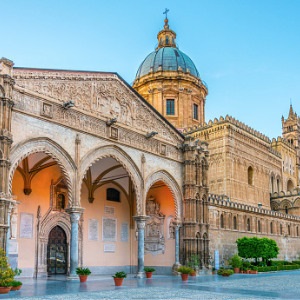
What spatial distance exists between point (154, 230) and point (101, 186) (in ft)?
15.0

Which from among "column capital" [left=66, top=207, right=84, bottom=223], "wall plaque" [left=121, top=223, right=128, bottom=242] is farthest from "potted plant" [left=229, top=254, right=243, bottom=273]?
"column capital" [left=66, top=207, right=84, bottom=223]

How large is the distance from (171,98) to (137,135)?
20.3 meters

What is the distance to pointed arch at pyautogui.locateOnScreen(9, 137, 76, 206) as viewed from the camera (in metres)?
18.9

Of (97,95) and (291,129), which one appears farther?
(291,129)

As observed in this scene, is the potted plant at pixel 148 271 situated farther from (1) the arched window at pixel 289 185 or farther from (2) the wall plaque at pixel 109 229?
(1) the arched window at pixel 289 185

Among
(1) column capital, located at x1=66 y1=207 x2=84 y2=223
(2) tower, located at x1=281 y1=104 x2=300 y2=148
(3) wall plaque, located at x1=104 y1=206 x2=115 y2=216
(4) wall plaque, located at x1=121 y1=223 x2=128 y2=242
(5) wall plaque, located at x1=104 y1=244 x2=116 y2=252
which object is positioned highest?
(2) tower, located at x1=281 y1=104 x2=300 y2=148

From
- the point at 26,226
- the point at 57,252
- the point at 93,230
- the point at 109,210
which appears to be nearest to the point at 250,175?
the point at 109,210

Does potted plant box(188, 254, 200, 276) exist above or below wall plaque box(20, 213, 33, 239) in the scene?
below

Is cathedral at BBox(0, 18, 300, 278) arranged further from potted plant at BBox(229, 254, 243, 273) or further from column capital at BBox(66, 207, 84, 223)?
potted plant at BBox(229, 254, 243, 273)

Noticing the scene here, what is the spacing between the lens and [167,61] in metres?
46.2

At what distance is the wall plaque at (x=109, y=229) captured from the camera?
2814cm

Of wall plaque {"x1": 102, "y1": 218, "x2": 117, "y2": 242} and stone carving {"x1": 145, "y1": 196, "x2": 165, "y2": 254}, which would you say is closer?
wall plaque {"x1": 102, "y1": 218, "x2": 117, "y2": 242}

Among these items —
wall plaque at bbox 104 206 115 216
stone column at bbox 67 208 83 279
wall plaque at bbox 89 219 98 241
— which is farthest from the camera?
wall plaque at bbox 104 206 115 216

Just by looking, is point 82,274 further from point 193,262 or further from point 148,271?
point 193,262
